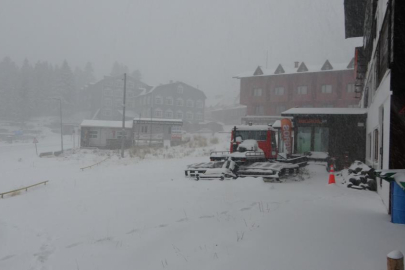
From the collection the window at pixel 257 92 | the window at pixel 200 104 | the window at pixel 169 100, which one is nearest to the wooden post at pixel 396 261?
the window at pixel 257 92

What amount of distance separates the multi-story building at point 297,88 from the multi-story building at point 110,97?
107 feet

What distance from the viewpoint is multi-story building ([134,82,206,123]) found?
6669 cm

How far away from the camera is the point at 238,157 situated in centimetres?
1368

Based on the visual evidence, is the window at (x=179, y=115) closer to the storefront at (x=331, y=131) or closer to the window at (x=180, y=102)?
the window at (x=180, y=102)

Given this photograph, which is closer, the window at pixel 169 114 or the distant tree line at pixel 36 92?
the window at pixel 169 114

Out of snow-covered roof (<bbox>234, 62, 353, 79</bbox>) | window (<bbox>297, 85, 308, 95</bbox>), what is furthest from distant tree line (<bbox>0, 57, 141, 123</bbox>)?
window (<bbox>297, 85, 308, 95</bbox>)

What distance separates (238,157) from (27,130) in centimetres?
6600

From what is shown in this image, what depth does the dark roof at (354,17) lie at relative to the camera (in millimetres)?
19047

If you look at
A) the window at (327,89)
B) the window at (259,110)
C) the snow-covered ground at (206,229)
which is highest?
the window at (327,89)

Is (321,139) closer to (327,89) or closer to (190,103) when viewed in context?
(327,89)

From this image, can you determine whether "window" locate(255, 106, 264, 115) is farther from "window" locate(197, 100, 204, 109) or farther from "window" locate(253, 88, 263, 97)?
"window" locate(197, 100, 204, 109)

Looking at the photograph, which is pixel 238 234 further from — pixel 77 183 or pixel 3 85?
pixel 3 85

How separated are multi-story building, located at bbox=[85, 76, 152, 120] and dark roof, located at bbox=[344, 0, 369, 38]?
54.8 metres

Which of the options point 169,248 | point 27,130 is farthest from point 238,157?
point 27,130
